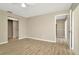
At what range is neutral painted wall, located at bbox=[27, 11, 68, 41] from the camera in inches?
262

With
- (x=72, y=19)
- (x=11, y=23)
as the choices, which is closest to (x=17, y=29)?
(x=11, y=23)

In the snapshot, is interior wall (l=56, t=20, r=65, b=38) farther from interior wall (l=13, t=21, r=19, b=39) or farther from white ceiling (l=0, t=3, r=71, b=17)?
white ceiling (l=0, t=3, r=71, b=17)

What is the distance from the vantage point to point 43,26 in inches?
295

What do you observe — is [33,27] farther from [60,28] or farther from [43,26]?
[60,28]

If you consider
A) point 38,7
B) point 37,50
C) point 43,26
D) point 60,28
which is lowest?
point 37,50

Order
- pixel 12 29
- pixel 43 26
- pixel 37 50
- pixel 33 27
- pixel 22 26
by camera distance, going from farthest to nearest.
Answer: pixel 22 26 < pixel 33 27 < pixel 12 29 < pixel 43 26 < pixel 37 50

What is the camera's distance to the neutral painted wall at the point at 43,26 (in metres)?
6.66

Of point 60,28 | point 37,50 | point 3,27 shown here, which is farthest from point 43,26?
point 60,28

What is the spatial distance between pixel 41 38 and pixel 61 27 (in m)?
4.74

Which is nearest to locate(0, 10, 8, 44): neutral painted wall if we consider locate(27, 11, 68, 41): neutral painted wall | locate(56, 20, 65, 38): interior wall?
locate(27, 11, 68, 41): neutral painted wall

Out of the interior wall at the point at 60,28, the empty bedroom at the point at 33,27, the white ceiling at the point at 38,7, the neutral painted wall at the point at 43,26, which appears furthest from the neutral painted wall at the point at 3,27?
the interior wall at the point at 60,28

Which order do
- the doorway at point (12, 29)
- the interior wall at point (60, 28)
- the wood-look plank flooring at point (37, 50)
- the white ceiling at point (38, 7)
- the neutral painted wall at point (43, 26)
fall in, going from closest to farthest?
the wood-look plank flooring at point (37, 50) → the white ceiling at point (38, 7) → the neutral painted wall at point (43, 26) → the doorway at point (12, 29) → the interior wall at point (60, 28)

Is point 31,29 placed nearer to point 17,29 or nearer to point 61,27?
point 17,29

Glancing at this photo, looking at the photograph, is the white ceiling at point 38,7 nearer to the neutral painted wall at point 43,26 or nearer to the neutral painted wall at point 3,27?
the neutral painted wall at point 3,27
